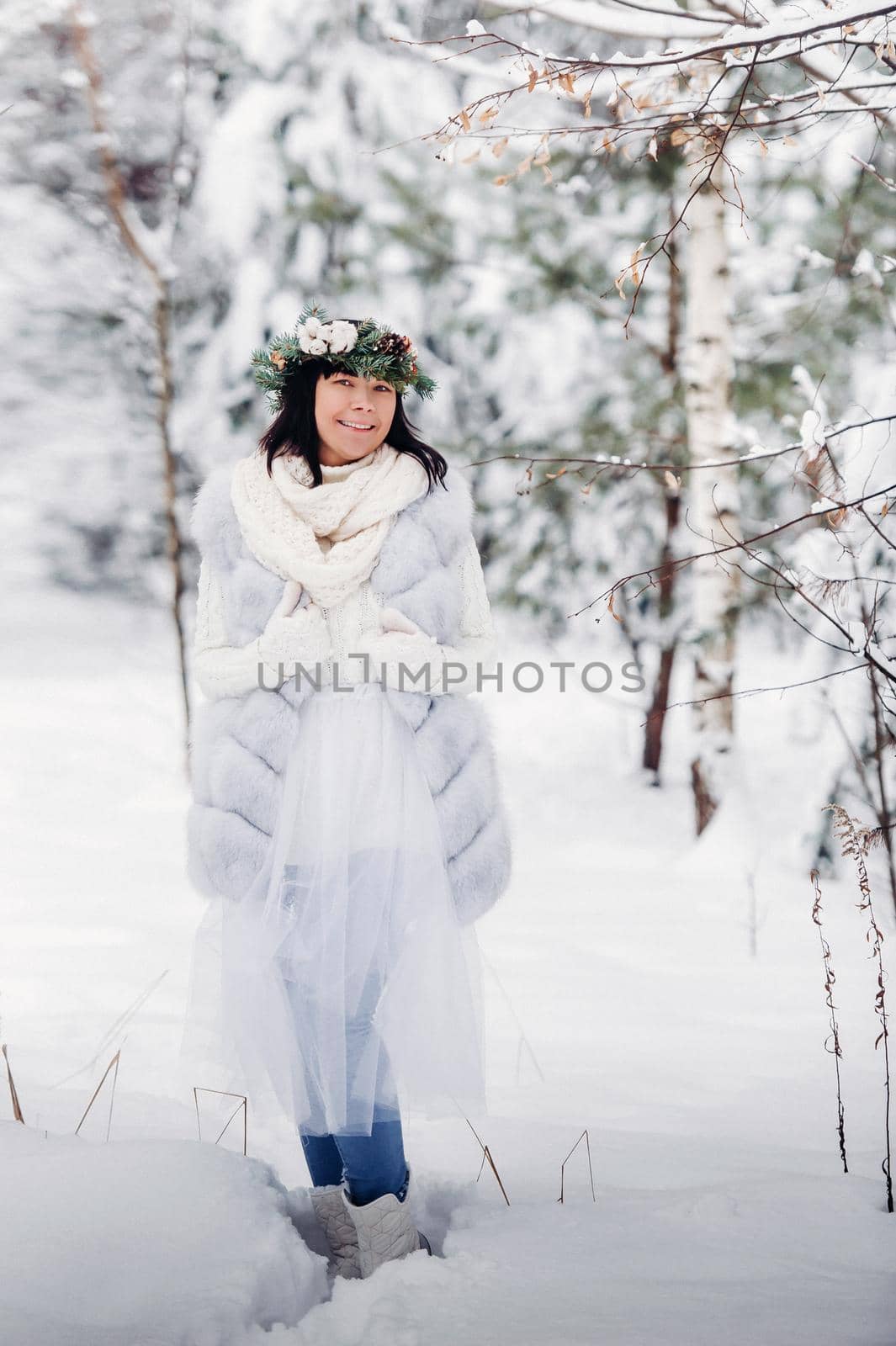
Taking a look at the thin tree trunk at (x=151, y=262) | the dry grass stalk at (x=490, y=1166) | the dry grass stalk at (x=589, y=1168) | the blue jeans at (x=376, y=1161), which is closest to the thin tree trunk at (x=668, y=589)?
the thin tree trunk at (x=151, y=262)

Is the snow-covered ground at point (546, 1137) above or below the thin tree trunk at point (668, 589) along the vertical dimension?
below

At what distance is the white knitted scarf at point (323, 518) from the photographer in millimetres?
2180

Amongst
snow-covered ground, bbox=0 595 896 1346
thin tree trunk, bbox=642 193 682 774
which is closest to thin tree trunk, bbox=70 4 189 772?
snow-covered ground, bbox=0 595 896 1346

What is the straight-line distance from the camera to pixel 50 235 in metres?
8.36

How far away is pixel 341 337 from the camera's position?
2.25m

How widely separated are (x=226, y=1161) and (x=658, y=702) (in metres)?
A: 6.05

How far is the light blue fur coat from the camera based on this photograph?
2.14 meters

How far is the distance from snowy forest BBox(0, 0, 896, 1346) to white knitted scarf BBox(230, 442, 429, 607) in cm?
29

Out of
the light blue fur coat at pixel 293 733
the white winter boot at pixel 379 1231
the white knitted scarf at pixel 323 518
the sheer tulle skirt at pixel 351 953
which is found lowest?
the white winter boot at pixel 379 1231

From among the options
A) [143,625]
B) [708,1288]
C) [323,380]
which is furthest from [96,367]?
[708,1288]

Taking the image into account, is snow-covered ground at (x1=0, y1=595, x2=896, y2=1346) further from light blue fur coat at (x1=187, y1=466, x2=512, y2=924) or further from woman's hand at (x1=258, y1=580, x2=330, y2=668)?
woman's hand at (x1=258, y1=580, x2=330, y2=668)

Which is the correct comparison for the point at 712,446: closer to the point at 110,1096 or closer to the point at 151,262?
the point at 110,1096

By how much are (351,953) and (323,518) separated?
33.8 inches

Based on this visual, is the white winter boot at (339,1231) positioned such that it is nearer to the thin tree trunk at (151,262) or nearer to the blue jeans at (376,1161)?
the blue jeans at (376,1161)
